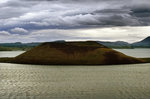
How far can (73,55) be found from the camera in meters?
48.9

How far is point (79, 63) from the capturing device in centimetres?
4800

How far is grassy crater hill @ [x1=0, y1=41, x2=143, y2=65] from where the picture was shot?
48344 millimetres

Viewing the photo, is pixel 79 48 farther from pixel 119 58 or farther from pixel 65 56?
pixel 119 58

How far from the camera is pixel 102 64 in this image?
48.3 m

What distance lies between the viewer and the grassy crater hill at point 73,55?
4834cm

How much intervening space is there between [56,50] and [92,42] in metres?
8.83

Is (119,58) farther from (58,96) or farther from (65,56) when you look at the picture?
(58,96)

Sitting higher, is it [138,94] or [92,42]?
[92,42]

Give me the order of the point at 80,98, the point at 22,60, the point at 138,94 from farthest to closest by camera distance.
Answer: the point at 22,60 < the point at 138,94 < the point at 80,98

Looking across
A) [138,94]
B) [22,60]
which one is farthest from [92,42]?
[138,94]

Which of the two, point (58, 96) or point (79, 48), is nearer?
point (58, 96)

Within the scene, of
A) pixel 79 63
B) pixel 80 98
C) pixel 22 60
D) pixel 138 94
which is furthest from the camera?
pixel 22 60

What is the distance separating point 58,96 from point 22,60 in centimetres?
3598

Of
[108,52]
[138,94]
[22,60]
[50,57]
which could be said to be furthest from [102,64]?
[138,94]
